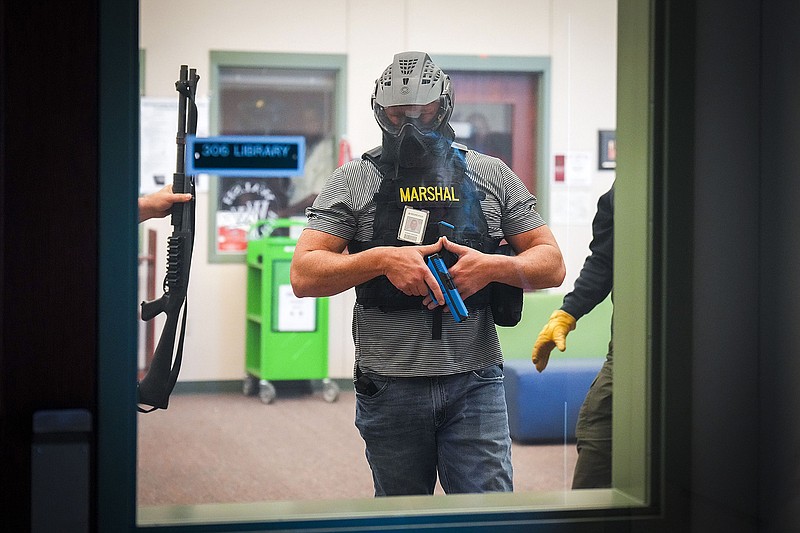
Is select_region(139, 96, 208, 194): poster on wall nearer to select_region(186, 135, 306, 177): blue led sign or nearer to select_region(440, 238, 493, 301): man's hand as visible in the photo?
select_region(186, 135, 306, 177): blue led sign

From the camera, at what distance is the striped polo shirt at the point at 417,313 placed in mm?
1715

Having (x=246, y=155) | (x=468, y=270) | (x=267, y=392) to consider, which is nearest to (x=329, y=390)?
(x=267, y=392)

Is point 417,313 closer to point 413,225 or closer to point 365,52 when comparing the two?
point 413,225

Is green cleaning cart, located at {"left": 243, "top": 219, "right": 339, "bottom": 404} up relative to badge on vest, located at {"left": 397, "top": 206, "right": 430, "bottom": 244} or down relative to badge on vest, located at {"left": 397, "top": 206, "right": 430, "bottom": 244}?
down

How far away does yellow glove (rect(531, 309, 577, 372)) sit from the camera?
5.84 ft

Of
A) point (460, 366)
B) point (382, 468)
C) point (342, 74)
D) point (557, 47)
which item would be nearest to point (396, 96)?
point (342, 74)

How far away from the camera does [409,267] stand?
1729 mm

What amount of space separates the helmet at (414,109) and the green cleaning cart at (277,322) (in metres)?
0.25

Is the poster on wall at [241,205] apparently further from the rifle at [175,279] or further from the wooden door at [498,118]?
the wooden door at [498,118]

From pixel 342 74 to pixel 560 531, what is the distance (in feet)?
3.21

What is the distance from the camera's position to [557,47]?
5.80 feet

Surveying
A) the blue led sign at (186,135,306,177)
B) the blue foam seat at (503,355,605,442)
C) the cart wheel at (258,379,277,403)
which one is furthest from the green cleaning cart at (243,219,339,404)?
the blue foam seat at (503,355,605,442)

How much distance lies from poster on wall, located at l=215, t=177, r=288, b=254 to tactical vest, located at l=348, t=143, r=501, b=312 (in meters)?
0.18
